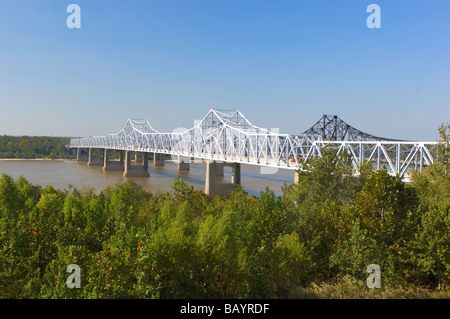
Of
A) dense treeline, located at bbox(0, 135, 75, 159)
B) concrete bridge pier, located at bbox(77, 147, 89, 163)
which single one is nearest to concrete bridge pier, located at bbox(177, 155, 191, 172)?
concrete bridge pier, located at bbox(77, 147, 89, 163)

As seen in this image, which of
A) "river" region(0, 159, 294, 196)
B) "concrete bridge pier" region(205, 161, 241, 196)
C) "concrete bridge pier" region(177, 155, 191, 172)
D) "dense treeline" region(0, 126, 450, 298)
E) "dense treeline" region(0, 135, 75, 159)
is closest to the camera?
"dense treeline" region(0, 126, 450, 298)

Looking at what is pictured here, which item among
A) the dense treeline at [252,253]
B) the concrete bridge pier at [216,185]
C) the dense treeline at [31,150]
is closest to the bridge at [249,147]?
the concrete bridge pier at [216,185]

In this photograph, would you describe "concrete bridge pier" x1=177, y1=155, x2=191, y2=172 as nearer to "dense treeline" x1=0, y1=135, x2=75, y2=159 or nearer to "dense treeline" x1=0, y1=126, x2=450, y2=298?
"dense treeline" x1=0, y1=135, x2=75, y2=159

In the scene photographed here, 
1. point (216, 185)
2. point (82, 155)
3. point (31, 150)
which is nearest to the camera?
point (216, 185)

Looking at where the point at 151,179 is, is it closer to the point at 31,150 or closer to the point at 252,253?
the point at 252,253

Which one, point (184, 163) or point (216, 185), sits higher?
point (184, 163)

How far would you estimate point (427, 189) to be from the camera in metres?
19.5

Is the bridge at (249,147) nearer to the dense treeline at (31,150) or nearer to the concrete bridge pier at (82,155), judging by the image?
the concrete bridge pier at (82,155)

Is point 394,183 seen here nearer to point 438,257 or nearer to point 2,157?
point 438,257

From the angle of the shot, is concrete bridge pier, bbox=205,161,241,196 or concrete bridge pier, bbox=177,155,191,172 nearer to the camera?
concrete bridge pier, bbox=205,161,241,196

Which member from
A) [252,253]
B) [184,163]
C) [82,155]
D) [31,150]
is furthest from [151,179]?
[31,150]

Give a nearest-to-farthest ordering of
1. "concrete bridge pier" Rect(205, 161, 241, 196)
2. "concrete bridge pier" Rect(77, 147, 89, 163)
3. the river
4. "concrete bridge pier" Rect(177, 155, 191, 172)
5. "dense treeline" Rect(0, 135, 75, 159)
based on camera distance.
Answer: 1. "concrete bridge pier" Rect(205, 161, 241, 196)
2. the river
3. "concrete bridge pier" Rect(177, 155, 191, 172)
4. "concrete bridge pier" Rect(77, 147, 89, 163)
5. "dense treeline" Rect(0, 135, 75, 159)

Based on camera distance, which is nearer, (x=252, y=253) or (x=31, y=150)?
(x=252, y=253)
